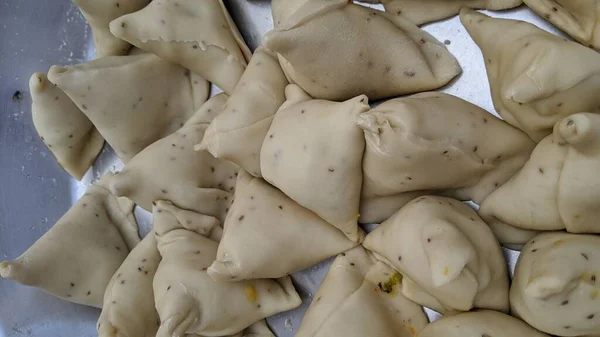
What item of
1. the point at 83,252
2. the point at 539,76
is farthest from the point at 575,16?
the point at 83,252

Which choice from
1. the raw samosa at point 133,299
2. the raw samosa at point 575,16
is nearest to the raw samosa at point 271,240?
the raw samosa at point 133,299

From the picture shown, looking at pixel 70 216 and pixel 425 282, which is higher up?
pixel 425 282

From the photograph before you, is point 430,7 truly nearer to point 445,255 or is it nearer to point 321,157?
point 321,157

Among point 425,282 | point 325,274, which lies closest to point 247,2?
point 325,274

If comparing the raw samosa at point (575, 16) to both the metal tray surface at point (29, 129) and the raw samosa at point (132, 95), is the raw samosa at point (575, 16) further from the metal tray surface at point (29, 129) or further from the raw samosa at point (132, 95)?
the metal tray surface at point (29, 129)

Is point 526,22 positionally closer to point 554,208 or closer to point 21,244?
point 554,208

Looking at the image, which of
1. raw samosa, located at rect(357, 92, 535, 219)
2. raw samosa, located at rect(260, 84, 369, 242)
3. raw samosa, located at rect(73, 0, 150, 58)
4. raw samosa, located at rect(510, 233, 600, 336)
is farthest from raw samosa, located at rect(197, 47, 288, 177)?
raw samosa, located at rect(510, 233, 600, 336)
